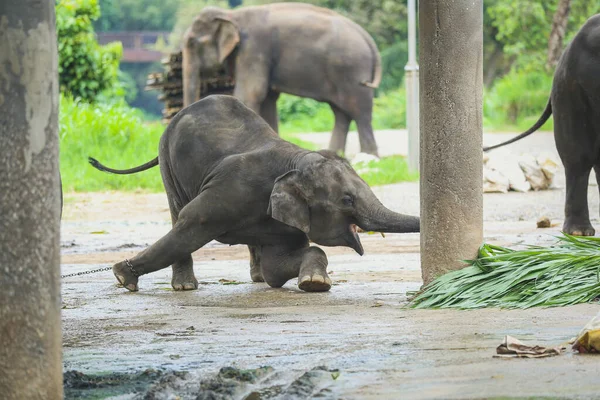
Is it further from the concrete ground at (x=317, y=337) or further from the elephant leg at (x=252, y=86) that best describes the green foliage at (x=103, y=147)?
the concrete ground at (x=317, y=337)

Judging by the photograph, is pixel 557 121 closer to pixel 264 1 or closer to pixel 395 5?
pixel 395 5

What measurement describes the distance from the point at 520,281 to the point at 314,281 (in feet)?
4.79

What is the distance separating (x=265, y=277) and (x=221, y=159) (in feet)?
2.70

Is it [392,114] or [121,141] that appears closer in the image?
[121,141]

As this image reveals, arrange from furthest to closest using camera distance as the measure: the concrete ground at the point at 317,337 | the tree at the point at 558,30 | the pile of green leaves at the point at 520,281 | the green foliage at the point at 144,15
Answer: the green foliage at the point at 144,15, the tree at the point at 558,30, the pile of green leaves at the point at 520,281, the concrete ground at the point at 317,337

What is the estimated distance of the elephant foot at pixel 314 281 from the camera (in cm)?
751

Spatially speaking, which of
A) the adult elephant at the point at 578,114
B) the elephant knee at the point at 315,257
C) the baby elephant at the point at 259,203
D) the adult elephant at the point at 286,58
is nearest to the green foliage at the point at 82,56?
the adult elephant at the point at 286,58

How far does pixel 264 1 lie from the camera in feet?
162

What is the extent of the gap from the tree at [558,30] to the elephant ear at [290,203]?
24608 millimetres

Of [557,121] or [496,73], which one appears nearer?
[557,121]

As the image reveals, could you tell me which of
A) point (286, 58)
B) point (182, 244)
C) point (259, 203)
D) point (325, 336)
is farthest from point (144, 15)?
point (325, 336)

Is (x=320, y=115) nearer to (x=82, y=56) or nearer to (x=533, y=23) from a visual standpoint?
(x=533, y=23)

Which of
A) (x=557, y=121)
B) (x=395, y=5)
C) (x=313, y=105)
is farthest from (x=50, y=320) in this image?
(x=395, y=5)

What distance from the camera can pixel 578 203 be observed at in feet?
32.3
